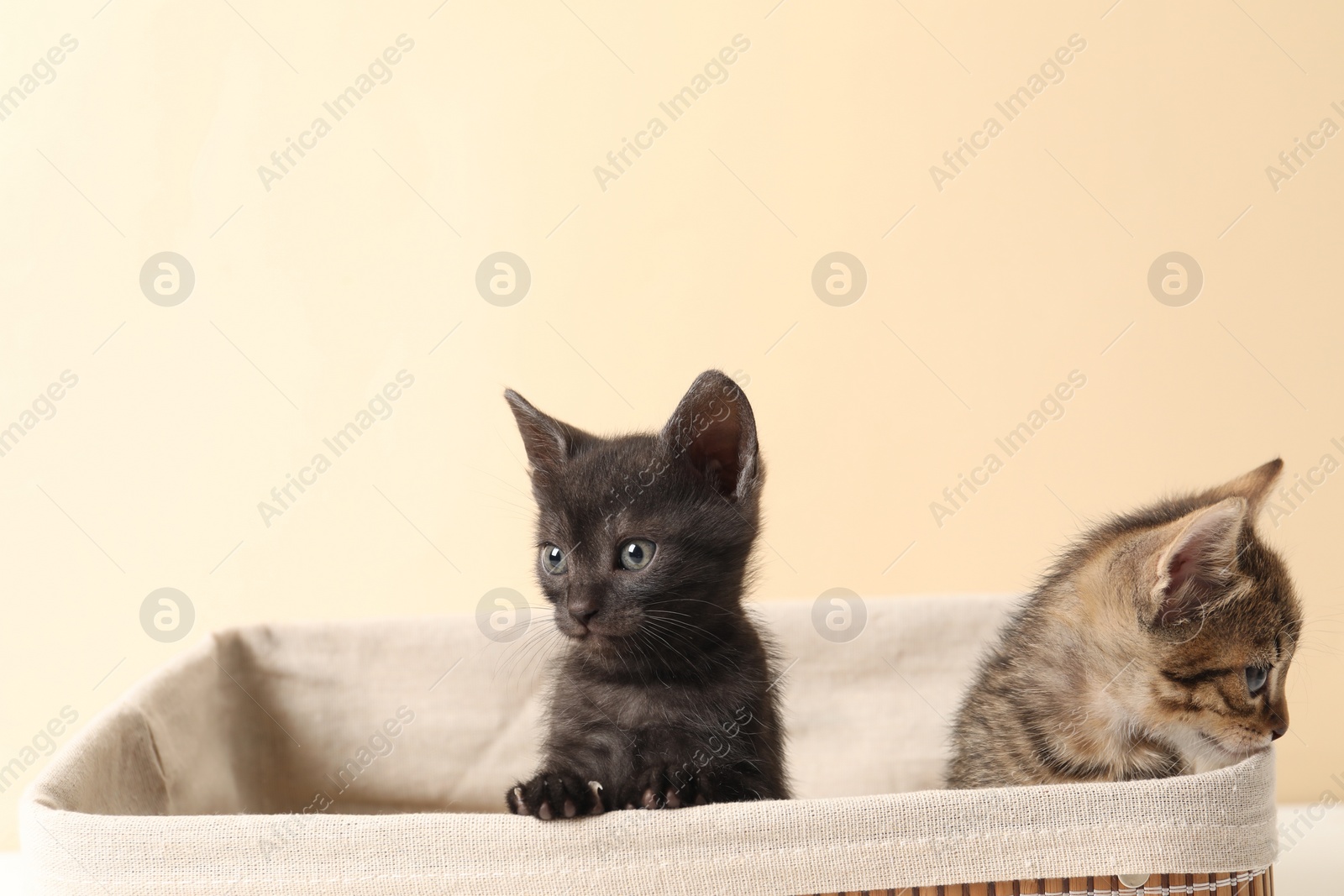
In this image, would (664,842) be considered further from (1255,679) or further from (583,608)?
(1255,679)

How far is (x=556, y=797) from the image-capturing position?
1.15m

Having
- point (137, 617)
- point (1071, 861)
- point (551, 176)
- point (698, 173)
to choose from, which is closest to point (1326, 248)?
point (698, 173)

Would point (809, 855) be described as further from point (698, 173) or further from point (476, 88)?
point (476, 88)

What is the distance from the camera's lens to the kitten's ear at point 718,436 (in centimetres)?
136

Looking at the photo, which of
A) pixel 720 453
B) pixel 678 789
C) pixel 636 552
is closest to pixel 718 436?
pixel 720 453

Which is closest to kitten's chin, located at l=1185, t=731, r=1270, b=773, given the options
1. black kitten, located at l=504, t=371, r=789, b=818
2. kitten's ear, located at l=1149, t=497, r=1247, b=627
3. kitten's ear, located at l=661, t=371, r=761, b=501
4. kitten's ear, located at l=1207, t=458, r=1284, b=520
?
kitten's ear, located at l=1149, t=497, r=1247, b=627

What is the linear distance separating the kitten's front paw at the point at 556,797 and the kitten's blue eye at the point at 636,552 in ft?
0.84

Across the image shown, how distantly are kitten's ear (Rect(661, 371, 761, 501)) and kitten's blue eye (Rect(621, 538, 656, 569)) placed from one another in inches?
4.8

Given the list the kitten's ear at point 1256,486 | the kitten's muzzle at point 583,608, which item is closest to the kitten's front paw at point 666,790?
the kitten's muzzle at point 583,608

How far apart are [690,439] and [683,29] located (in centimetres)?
139

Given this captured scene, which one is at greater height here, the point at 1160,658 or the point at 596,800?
the point at 1160,658

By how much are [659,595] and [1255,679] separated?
0.72 m

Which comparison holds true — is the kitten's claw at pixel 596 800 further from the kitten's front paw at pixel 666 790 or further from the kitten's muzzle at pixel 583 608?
the kitten's muzzle at pixel 583 608

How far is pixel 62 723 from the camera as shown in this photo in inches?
107
